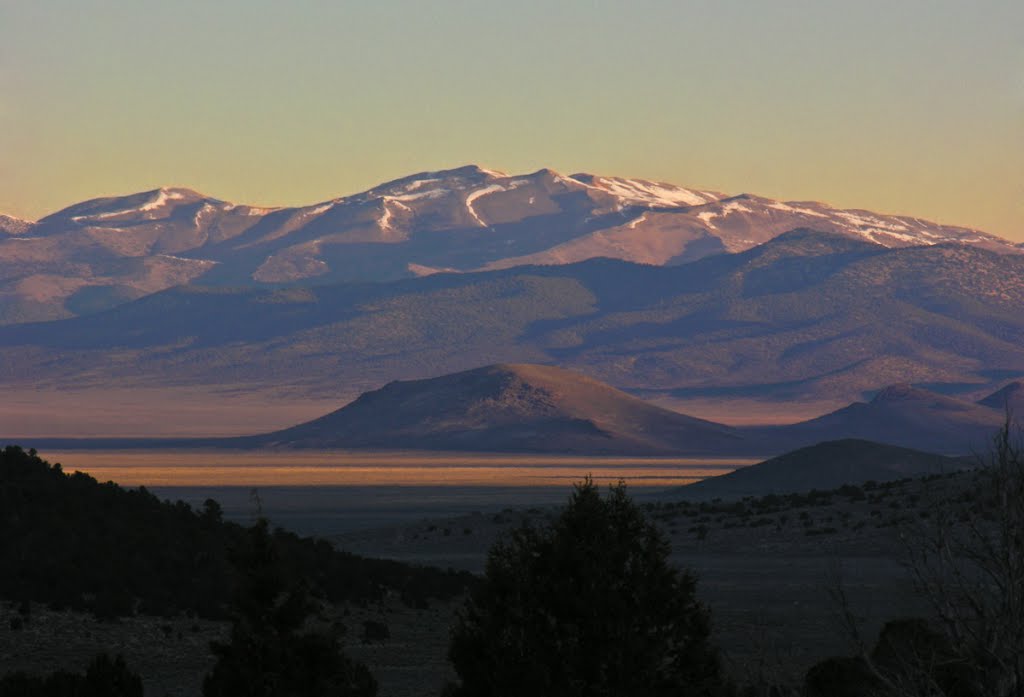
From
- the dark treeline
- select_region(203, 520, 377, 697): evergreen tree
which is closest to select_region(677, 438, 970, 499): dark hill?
the dark treeline

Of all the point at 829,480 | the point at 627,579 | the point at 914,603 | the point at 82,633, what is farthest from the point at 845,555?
the point at 829,480

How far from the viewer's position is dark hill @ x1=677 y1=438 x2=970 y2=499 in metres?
79.9

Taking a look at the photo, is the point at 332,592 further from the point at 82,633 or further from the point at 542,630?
the point at 542,630

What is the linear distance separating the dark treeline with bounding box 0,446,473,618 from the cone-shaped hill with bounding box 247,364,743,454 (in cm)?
9907

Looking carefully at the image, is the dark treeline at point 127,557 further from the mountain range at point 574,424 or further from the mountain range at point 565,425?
the mountain range at point 574,424

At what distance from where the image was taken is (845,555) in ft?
139

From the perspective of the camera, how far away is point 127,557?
28234mm

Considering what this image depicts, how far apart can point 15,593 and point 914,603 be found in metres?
15.3

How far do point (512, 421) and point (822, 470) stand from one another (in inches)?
2488

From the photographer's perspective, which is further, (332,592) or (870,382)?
(870,382)

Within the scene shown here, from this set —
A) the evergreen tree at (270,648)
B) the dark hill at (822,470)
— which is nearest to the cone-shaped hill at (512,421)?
the dark hill at (822,470)

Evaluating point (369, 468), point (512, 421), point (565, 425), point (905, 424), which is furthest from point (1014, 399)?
point (369, 468)

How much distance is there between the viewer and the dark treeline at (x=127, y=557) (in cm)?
2633

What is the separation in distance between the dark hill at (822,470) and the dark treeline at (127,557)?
46.1 metres
